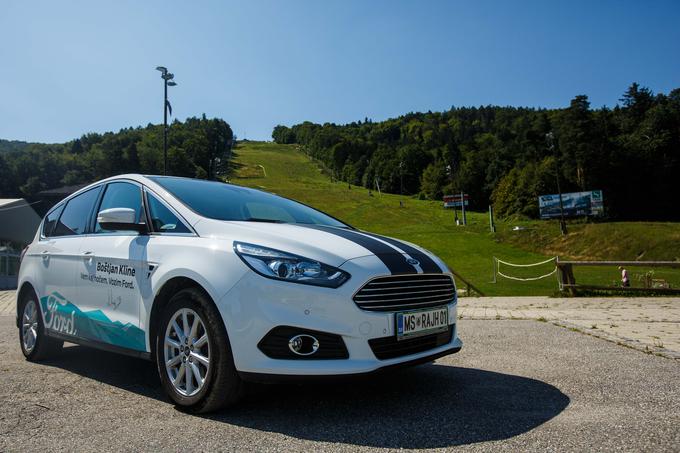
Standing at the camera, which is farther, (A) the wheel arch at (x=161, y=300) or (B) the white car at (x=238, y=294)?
(A) the wheel arch at (x=161, y=300)

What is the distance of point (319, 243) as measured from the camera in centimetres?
350

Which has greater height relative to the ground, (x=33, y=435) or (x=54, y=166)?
(x=54, y=166)

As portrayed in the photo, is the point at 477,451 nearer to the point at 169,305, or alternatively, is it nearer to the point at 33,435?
the point at 169,305

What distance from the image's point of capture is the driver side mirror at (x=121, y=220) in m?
4.03

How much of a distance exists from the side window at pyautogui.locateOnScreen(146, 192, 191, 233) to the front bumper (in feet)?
2.96

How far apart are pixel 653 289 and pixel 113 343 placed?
47.0 ft

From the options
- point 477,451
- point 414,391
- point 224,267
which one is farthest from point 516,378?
point 224,267

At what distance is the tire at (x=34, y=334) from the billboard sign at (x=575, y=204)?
2900 inches

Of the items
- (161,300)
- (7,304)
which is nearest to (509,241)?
(7,304)

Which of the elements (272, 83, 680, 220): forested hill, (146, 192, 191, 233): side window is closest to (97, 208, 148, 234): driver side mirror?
(146, 192, 191, 233): side window

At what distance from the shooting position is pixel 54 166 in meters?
96.9

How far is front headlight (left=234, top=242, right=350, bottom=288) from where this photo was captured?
126 inches

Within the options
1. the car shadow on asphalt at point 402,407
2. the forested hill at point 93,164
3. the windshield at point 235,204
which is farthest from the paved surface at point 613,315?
the forested hill at point 93,164

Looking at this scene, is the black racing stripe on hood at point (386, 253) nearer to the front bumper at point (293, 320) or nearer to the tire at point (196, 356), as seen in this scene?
the front bumper at point (293, 320)
